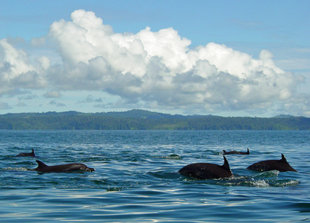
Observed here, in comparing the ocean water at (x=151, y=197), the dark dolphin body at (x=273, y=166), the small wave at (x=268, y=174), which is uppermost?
the dark dolphin body at (x=273, y=166)

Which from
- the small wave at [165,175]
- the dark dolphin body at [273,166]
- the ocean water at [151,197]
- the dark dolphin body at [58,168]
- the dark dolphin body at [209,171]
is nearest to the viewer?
the ocean water at [151,197]

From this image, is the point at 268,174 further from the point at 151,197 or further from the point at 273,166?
the point at 151,197

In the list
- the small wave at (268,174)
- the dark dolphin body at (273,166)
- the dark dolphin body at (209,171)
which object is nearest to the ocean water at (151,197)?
the small wave at (268,174)

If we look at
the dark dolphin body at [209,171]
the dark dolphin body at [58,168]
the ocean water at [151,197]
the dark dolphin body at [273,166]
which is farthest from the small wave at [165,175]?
the dark dolphin body at [273,166]

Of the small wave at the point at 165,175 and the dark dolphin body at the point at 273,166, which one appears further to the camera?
the dark dolphin body at the point at 273,166

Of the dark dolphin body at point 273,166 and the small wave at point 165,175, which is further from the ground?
the dark dolphin body at point 273,166

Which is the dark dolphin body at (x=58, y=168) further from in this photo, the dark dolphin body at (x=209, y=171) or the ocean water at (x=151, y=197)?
the dark dolphin body at (x=209, y=171)

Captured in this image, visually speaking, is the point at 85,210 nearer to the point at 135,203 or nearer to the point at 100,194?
the point at 135,203

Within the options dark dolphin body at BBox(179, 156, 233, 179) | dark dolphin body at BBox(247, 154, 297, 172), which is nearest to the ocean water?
dark dolphin body at BBox(179, 156, 233, 179)

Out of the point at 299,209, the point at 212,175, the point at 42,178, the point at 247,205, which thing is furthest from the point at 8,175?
the point at 299,209

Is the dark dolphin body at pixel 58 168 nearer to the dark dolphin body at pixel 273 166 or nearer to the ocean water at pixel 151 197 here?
the ocean water at pixel 151 197

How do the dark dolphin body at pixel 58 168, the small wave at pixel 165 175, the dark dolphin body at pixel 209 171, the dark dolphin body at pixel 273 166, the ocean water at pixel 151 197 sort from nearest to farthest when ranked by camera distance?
the ocean water at pixel 151 197, the dark dolphin body at pixel 209 171, the small wave at pixel 165 175, the dark dolphin body at pixel 58 168, the dark dolphin body at pixel 273 166

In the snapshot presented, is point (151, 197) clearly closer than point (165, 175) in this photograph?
Yes

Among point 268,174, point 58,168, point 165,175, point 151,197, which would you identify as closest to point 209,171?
point 165,175
